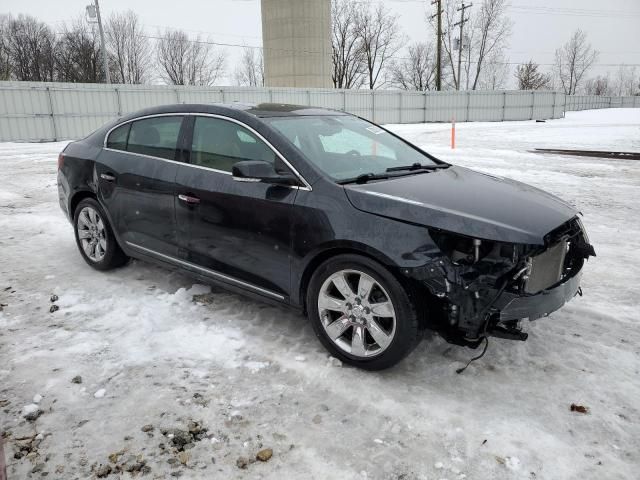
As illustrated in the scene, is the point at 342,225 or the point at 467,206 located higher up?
the point at 467,206

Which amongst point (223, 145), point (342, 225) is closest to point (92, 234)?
point (223, 145)

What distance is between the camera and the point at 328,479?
234 centimetres

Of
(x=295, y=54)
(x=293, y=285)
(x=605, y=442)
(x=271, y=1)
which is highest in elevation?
(x=271, y=1)

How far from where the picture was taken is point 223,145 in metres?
3.90

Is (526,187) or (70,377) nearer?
(70,377)

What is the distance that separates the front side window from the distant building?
38608 millimetres

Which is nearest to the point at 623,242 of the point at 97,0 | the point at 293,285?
the point at 293,285

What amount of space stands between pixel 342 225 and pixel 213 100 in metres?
25.0

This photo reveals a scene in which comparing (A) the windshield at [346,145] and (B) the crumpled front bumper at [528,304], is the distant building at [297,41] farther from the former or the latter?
(B) the crumpled front bumper at [528,304]

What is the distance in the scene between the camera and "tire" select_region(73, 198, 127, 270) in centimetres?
488

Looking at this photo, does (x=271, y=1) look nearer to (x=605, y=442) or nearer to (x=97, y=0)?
(x=97, y=0)

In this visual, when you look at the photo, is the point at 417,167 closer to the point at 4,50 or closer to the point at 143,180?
the point at 143,180

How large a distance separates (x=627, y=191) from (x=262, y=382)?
8.51 metres

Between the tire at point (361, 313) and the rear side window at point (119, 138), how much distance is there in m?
2.58
